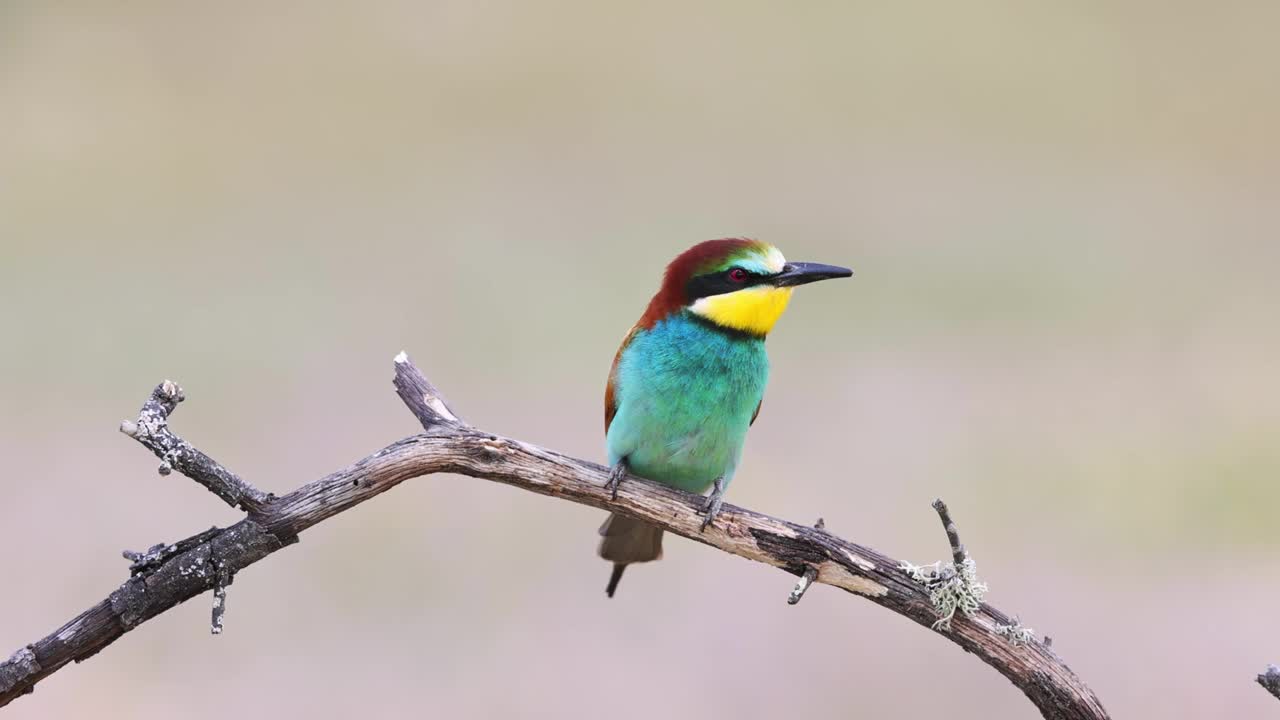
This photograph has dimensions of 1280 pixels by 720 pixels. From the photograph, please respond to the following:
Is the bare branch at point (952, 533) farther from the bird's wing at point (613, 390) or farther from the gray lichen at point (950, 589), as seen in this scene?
the bird's wing at point (613, 390)

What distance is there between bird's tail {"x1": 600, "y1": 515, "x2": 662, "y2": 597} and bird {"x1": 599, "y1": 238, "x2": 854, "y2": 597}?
113 mm

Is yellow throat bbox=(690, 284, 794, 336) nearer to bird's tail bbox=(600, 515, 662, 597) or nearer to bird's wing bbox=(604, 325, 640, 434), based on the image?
bird's wing bbox=(604, 325, 640, 434)

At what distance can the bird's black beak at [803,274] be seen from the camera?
1.44 m

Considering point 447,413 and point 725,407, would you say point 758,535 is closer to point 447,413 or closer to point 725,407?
point 725,407

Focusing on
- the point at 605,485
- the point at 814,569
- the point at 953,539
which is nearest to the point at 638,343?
the point at 605,485

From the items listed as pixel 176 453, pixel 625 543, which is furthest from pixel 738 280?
pixel 176 453

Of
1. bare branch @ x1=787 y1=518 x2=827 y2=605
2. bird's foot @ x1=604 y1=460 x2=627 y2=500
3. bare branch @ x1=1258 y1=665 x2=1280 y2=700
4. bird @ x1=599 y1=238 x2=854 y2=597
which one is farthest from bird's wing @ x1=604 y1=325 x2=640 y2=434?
bare branch @ x1=1258 y1=665 x2=1280 y2=700

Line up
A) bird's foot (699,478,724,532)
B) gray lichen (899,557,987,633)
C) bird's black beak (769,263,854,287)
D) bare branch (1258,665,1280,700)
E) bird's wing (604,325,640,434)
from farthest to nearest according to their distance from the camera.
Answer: bird's wing (604,325,640,434) < bird's black beak (769,263,854,287) < bird's foot (699,478,724,532) < gray lichen (899,557,987,633) < bare branch (1258,665,1280,700)

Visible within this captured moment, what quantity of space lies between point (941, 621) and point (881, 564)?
0.28 feet

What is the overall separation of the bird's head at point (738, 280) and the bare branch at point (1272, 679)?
62 cm

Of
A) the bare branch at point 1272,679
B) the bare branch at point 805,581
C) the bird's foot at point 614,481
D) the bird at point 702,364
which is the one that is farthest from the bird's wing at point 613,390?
the bare branch at point 1272,679

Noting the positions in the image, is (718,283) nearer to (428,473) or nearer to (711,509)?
(711,509)

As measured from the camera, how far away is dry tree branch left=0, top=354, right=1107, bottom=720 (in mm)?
1133

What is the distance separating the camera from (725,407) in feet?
4.93
